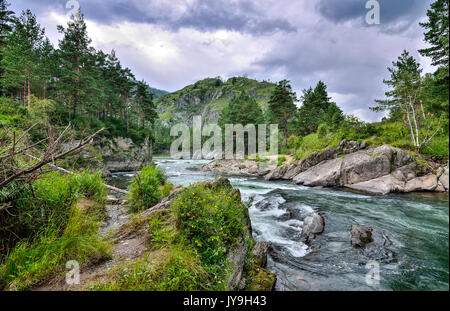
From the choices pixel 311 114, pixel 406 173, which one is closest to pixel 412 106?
pixel 406 173

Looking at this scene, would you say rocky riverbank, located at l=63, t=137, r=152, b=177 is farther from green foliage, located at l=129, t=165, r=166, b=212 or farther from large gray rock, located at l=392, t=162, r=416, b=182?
large gray rock, located at l=392, t=162, r=416, b=182

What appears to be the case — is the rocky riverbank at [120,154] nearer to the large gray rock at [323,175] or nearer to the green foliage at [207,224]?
the large gray rock at [323,175]

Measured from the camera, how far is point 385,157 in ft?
46.7

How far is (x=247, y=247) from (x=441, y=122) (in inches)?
166

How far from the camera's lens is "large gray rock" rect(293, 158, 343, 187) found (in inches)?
656

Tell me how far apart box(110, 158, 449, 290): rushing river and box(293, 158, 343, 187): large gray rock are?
15.8ft

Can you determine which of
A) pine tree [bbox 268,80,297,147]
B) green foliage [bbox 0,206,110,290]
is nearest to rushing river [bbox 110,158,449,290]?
green foliage [bbox 0,206,110,290]

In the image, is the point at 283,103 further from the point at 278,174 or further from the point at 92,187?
the point at 92,187

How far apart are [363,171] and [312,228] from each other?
1130 cm

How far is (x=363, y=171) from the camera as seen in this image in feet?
50.3

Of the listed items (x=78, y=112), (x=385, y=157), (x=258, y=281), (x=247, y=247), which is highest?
(x=78, y=112)

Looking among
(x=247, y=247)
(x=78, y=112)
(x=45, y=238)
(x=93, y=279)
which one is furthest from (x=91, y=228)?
(x=78, y=112)

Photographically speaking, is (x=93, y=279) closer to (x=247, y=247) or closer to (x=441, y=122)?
(x=247, y=247)
